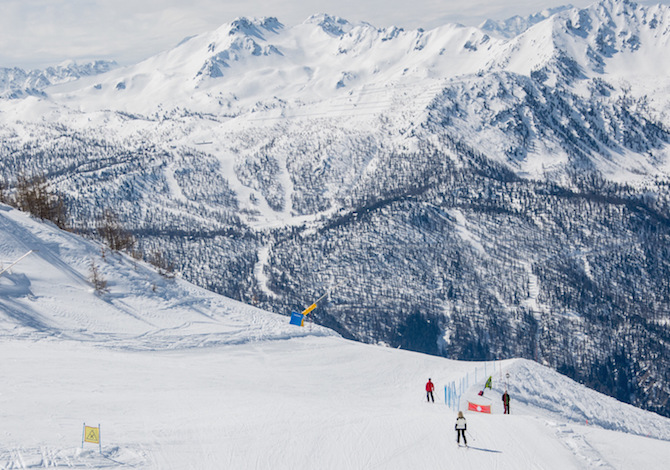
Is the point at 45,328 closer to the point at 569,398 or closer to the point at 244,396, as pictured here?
the point at 244,396

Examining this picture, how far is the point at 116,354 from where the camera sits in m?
41.3

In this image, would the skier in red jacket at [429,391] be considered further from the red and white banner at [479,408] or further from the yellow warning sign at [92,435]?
the yellow warning sign at [92,435]

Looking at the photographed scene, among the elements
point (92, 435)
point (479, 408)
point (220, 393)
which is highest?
point (92, 435)

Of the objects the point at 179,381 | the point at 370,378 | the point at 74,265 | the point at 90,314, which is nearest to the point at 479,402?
the point at 370,378

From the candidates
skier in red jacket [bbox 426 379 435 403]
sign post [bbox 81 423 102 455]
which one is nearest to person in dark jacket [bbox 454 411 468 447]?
skier in red jacket [bbox 426 379 435 403]

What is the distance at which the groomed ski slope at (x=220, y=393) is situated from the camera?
2497cm

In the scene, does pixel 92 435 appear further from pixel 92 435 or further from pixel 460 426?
pixel 460 426

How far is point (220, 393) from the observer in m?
34.7

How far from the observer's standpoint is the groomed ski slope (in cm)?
2497

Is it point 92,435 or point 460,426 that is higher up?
point 92,435

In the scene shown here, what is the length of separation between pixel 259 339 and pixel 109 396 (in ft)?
70.5

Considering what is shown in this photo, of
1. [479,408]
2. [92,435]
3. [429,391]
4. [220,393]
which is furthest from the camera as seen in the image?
[479,408]

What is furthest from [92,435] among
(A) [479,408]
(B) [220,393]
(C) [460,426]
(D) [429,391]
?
(A) [479,408]

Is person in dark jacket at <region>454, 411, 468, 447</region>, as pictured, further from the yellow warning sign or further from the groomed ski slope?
the yellow warning sign
